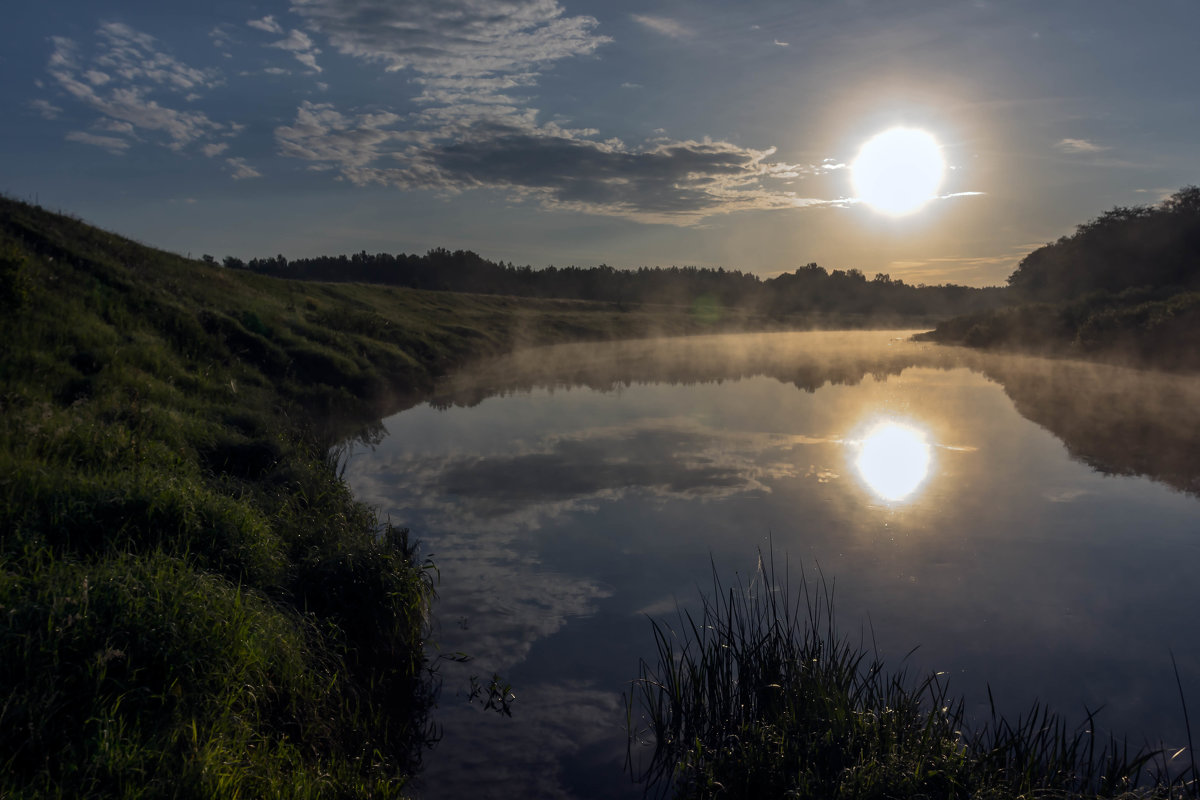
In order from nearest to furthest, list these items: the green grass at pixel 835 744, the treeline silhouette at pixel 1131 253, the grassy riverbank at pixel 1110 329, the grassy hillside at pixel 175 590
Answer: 1. the grassy hillside at pixel 175 590
2. the green grass at pixel 835 744
3. the grassy riverbank at pixel 1110 329
4. the treeline silhouette at pixel 1131 253

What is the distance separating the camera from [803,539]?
10.6 metres

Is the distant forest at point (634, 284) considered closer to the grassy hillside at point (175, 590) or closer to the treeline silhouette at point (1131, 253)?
the treeline silhouette at point (1131, 253)

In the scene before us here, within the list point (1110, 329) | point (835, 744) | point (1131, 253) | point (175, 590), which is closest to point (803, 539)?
point (835, 744)

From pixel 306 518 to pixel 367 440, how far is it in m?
9.35

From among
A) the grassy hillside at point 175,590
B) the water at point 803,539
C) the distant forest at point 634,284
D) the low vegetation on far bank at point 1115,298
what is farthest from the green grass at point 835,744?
the distant forest at point 634,284

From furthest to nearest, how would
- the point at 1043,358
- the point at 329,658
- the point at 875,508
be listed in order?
the point at 1043,358 < the point at 875,508 < the point at 329,658

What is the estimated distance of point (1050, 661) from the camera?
23.2 feet

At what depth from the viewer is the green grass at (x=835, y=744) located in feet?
15.0

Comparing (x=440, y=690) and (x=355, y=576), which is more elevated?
(x=355, y=576)

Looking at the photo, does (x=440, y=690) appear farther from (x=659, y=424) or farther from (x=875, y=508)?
(x=659, y=424)

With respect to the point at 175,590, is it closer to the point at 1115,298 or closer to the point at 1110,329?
the point at 1110,329

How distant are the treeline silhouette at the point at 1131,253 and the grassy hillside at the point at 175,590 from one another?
45.8 m

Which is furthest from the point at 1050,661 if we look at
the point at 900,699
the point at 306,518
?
the point at 306,518

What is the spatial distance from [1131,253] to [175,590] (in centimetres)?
5959
